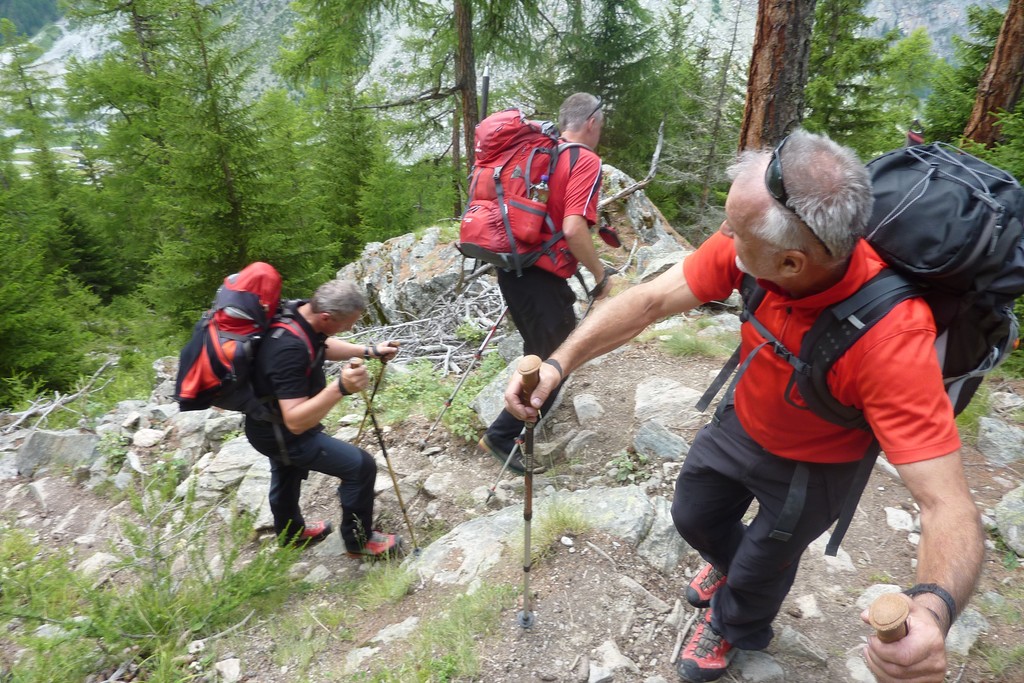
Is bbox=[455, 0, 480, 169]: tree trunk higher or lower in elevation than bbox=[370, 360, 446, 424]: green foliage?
higher

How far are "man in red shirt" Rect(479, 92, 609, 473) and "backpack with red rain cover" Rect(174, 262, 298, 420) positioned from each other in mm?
1570

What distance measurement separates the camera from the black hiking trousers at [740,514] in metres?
2.11

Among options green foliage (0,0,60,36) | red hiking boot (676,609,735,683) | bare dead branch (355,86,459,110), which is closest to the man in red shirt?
red hiking boot (676,609,735,683)

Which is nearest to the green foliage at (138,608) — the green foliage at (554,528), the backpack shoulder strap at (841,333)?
the green foliage at (554,528)

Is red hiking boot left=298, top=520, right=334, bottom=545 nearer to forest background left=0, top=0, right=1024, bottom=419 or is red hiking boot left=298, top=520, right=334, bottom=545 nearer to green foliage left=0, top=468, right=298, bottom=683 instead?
green foliage left=0, top=468, right=298, bottom=683

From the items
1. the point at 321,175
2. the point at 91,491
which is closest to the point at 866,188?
the point at 91,491

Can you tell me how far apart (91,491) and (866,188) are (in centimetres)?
714

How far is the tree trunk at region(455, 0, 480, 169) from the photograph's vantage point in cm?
1042

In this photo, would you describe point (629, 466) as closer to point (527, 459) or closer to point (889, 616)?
point (527, 459)

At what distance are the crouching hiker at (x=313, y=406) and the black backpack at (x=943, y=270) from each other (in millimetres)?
2496

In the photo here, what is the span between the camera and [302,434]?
12.3 feet

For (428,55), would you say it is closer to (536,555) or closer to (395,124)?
(395,124)

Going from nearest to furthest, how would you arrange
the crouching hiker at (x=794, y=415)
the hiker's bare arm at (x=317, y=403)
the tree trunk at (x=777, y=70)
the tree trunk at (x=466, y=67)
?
1. the crouching hiker at (x=794, y=415)
2. the hiker's bare arm at (x=317, y=403)
3. the tree trunk at (x=777, y=70)
4. the tree trunk at (x=466, y=67)

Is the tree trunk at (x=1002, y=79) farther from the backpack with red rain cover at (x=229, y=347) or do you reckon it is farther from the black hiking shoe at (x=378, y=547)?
the backpack with red rain cover at (x=229, y=347)
